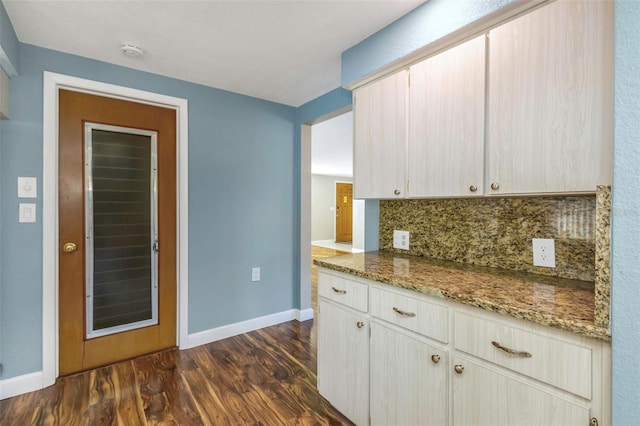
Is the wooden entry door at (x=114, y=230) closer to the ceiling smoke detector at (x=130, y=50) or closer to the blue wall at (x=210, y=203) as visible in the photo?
the blue wall at (x=210, y=203)

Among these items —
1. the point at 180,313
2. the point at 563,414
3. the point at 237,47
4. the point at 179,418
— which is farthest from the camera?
the point at 180,313

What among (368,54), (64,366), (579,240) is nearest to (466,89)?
(368,54)

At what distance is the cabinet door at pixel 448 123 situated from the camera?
140 cm

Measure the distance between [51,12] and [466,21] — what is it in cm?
215

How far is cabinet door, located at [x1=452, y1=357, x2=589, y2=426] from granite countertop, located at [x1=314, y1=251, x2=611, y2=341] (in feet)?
0.80

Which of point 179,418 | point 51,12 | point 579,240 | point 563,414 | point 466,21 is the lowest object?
point 179,418

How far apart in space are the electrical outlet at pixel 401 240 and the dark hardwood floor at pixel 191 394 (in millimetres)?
1097

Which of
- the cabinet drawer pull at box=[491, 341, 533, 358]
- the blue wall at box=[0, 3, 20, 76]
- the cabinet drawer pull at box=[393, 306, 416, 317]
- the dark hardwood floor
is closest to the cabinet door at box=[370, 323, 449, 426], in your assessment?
the cabinet drawer pull at box=[393, 306, 416, 317]

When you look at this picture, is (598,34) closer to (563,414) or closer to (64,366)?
(563,414)

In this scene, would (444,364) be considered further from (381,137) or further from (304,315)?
(304,315)

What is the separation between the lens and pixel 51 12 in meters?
1.63

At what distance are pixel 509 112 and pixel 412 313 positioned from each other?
38.0 inches

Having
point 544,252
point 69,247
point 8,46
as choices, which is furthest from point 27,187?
point 544,252

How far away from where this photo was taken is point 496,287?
1.24 m
